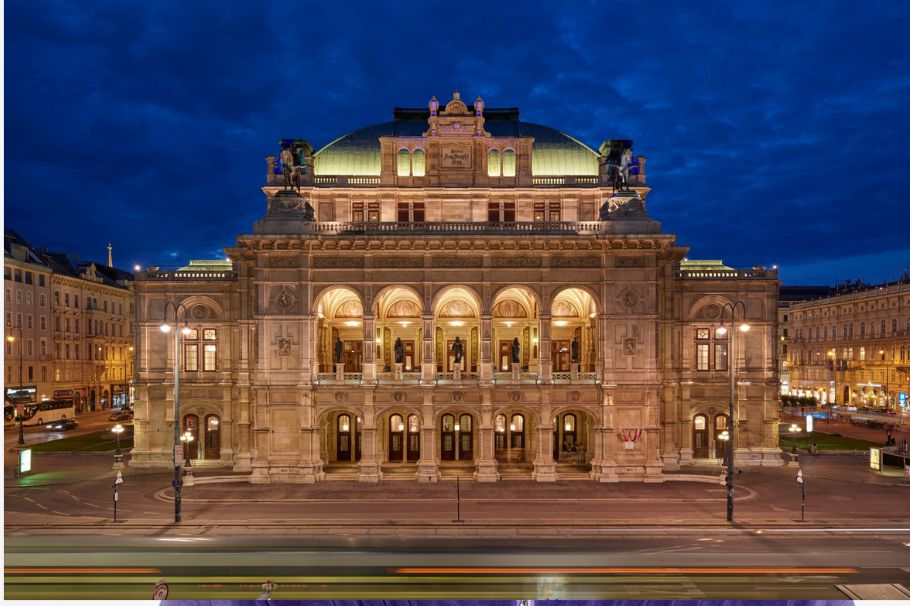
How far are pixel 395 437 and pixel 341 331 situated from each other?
875 centimetres

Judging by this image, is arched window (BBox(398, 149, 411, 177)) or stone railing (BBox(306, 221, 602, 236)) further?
arched window (BBox(398, 149, 411, 177))

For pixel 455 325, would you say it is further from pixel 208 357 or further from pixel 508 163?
pixel 208 357

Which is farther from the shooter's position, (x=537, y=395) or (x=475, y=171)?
(x=475, y=171)

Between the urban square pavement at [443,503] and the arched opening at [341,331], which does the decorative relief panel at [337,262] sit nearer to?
the arched opening at [341,331]

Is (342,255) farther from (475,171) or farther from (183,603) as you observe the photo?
(183,603)

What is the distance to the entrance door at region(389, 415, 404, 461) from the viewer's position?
46.2 meters

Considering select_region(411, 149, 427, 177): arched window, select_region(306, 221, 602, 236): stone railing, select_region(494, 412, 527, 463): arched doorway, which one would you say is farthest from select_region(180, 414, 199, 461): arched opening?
select_region(411, 149, 427, 177): arched window

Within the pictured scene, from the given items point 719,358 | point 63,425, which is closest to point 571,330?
point 719,358

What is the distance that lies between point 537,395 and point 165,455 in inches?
1031

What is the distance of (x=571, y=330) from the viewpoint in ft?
162

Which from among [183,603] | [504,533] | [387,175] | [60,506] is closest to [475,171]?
[387,175]

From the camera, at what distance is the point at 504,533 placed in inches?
1174

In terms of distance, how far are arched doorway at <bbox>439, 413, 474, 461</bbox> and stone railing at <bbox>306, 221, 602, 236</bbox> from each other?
13462 millimetres

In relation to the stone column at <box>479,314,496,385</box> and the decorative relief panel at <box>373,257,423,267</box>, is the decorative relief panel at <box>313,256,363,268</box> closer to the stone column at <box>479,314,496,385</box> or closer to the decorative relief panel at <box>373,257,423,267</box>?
the decorative relief panel at <box>373,257,423,267</box>
